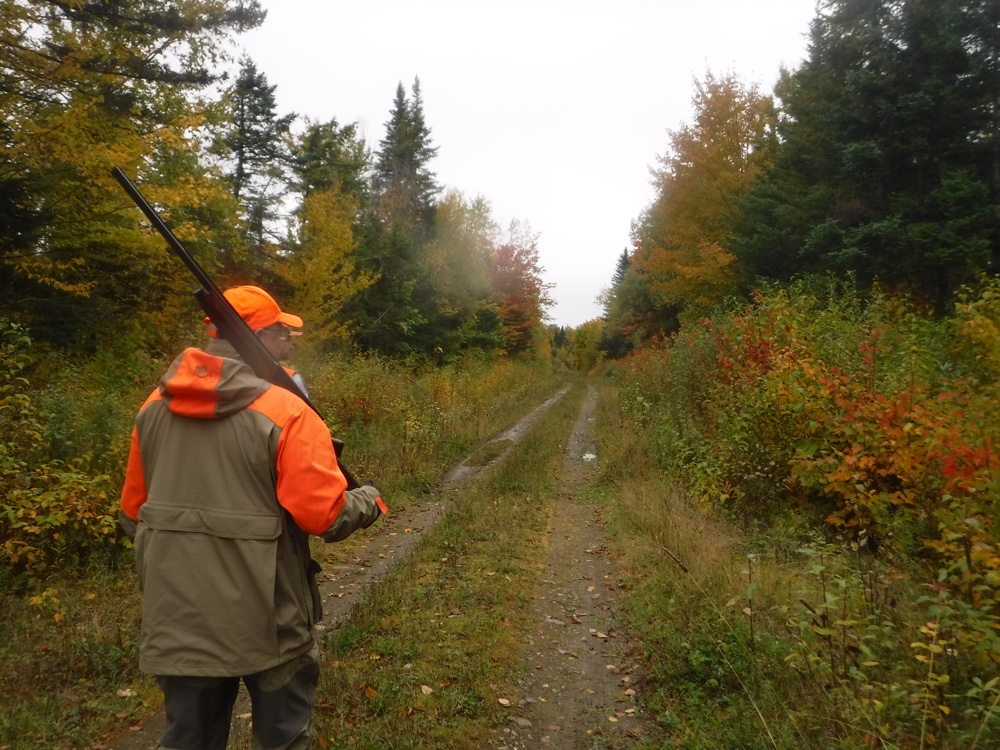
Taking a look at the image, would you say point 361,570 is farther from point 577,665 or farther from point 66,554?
point 577,665

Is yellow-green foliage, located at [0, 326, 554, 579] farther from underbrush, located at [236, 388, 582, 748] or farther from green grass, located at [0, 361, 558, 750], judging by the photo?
underbrush, located at [236, 388, 582, 748]

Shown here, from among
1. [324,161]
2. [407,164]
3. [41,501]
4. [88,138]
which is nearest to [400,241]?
[324,161]

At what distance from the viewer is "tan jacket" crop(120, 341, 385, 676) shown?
216cm

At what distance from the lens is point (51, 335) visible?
9180mm

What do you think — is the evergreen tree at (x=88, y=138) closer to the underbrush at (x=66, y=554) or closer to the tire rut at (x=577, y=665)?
the underbrush at (x=66, y=554)

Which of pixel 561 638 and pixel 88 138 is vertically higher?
pixel 88 138

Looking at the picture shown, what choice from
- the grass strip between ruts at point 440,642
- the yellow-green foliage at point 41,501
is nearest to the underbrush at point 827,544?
the grass strip between ruts at point 440,642

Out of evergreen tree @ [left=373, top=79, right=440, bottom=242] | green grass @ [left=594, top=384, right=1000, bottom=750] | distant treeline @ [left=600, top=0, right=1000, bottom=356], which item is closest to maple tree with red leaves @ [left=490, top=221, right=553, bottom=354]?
evergreen tree @ [left=373, top=79, right=440, bottom=242]

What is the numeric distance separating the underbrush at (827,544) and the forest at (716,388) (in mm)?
37

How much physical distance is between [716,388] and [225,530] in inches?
335

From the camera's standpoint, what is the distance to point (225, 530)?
217 cm

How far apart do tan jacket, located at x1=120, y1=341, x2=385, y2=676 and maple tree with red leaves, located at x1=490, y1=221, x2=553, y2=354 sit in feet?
108

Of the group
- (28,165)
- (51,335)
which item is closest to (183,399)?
(28,165)

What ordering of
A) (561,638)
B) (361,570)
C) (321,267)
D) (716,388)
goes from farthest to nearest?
(321,267), (716,388), (361,570), (561,638)
